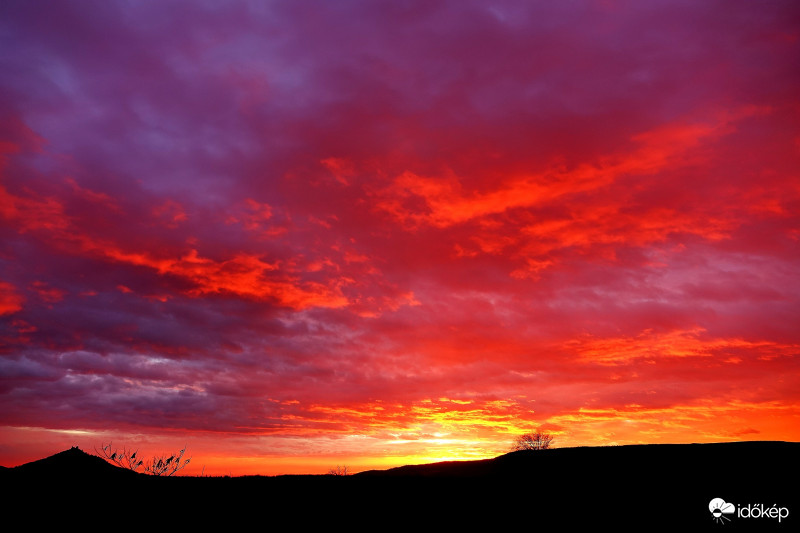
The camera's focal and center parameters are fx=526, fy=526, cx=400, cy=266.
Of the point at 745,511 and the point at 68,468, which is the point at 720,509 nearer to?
the point at 745,511

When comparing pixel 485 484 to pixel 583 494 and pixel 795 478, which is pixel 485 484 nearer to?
pixel 583 494

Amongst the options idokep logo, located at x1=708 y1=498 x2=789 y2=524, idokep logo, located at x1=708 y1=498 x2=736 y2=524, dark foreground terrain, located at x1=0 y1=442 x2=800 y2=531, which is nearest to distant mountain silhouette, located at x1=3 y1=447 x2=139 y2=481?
dark foreground terrain, located at x1=0 y1=442 x2=800 y2=531

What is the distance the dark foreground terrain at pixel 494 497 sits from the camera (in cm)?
2852

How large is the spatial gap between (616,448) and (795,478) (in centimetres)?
1445

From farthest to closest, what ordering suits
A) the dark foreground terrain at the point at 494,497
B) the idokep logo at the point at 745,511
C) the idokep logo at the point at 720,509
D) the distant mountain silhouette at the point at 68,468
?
the distant mountain silhouette at the point at 68,468 → the dark foreground terrain at the point at 494,497 → the idokep logo at the point at 720,509 → the idokep logo at the point at 745,511

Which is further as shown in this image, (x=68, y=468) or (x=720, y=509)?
(x=68, y=468)

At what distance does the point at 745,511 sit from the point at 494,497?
43.8 ft

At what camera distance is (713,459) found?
37062mm

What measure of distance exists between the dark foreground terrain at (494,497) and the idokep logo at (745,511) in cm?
10

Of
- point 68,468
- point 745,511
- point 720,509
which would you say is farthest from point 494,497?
point 68,468

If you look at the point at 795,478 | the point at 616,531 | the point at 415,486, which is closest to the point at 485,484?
the point at 415,486

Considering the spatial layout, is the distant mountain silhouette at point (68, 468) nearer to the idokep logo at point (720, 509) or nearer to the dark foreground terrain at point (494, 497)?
the dark foreground terrain at point (494, 497)

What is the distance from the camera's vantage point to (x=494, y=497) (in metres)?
32.8

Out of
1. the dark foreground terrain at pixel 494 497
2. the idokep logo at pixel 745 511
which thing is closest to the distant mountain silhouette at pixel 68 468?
the dark foreground terrain at pixel 494 497
